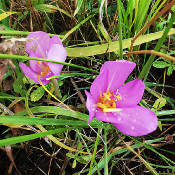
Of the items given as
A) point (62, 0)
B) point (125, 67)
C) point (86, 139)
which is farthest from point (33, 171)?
point (62, 0)

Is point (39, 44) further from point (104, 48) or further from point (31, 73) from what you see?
point (104, 48)

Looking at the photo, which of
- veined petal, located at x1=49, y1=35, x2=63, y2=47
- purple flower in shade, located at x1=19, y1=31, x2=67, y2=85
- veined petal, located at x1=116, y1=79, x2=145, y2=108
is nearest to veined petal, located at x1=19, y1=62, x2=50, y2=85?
purple flower in shade, located at x1=19, y1=31, x2=67, y2=85

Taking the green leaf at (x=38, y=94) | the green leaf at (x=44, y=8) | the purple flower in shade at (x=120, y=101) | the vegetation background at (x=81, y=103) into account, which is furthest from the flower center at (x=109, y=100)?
the green leaf at (x=44, y=8)

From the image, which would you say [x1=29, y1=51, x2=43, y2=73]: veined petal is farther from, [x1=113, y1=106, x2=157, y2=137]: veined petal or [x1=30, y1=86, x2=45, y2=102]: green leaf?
[x1=113, y1=106, x2=157, y2=137]: veined petal

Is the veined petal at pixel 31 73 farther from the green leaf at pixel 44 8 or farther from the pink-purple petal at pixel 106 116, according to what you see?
the green leaf at pixel 44 8

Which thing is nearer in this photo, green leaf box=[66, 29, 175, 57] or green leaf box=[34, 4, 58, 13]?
green leaf box=[66, 29, 175, 57]

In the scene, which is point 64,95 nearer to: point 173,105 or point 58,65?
point 58,65

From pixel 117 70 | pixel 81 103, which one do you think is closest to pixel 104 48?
pixel 117 70
